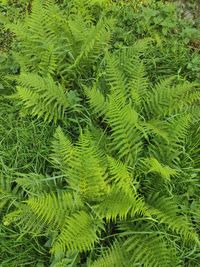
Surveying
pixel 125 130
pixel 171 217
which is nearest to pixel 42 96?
pixel 125 130

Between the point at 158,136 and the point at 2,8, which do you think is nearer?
the point at 158,136

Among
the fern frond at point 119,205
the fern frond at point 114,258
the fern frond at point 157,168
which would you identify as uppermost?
the fern frond at point 157,168

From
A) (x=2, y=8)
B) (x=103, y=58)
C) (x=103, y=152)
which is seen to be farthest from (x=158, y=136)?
(x=2, y=8)

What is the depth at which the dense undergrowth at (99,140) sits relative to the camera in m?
2.79

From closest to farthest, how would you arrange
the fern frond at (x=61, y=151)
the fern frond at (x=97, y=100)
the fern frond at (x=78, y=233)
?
the fern frond at (x=78, y=233) → the fern frond at (x=61, y=151) → the fern frond at (x=97, y=100)

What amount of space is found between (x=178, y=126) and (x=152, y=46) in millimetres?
1303

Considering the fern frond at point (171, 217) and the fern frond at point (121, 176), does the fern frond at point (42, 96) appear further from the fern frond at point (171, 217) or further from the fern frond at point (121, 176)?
the fern frond at point (171, 217)

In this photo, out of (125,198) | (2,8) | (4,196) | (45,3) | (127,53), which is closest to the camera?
(125,198)

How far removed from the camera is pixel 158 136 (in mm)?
3244

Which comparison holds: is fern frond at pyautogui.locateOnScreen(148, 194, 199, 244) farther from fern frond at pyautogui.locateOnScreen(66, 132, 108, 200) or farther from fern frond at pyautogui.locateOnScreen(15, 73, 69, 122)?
fern frond at pyautogui.locateOnScreen(15, 73, 69, 122)

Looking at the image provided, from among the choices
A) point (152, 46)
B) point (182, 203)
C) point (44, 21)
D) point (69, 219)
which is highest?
point (44, 21)

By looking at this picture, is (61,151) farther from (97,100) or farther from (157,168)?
(157,168)

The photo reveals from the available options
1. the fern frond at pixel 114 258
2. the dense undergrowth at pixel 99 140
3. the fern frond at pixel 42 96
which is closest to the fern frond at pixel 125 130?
the dense undergrowth at pixel 99 140

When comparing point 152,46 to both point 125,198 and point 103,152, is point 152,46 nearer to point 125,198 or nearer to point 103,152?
point 103,152
